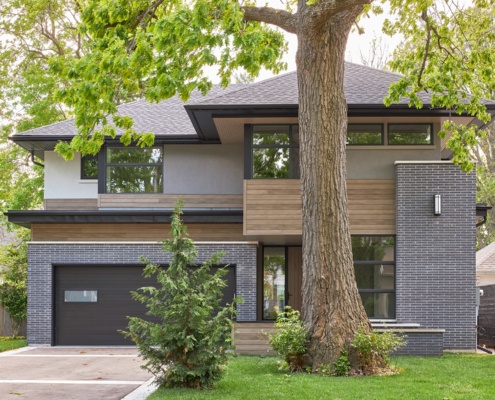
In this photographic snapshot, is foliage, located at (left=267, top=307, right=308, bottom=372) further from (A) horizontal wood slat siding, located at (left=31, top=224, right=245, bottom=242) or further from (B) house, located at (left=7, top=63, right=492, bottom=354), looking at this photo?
(A) horizontal wood slat siding, located at (left=31, top=224, right=245, bottom=242)

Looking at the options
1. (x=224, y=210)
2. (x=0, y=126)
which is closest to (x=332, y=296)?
(x=224, y=210)

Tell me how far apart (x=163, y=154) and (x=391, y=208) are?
7062mm

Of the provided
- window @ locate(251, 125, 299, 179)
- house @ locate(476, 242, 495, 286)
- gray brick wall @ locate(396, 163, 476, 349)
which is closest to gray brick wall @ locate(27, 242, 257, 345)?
→ window @ locate(251, 125, 299, 179)

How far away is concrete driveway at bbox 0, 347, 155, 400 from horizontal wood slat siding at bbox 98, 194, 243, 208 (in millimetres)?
4191

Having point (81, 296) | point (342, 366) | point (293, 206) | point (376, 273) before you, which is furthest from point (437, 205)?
point (81, 296)

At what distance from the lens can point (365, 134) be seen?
19.8 m

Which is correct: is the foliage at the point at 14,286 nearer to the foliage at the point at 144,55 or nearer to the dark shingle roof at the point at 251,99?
the dark shingle roof at the point at 251,99

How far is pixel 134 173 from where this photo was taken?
22.7m

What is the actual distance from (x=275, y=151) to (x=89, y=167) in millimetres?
6774

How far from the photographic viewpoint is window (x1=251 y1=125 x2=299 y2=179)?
767 inches

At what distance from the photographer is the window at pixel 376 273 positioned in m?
19.2

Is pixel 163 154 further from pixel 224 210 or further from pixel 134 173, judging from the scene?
pixel 224 210

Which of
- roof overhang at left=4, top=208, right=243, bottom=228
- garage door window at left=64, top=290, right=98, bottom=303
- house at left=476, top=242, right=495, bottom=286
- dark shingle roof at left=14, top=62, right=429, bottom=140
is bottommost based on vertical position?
garage door window at left=64, top=290, right=98, bottom=303

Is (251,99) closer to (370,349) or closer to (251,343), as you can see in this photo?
(251,343)
